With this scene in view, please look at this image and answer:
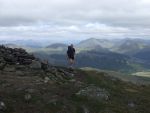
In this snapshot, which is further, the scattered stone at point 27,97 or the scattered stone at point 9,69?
the scattered stone at point 9,69

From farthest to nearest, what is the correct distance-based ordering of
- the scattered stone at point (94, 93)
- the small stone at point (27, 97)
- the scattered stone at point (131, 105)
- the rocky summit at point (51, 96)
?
the scattered stone at point (131, 105), the scattered stone at point (94, 93), the small stone at point (27, 97), the rocky summit at point (51, 96)

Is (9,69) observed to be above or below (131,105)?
above

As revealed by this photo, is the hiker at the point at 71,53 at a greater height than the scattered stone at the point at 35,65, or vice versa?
the hiker at the point at 71,53

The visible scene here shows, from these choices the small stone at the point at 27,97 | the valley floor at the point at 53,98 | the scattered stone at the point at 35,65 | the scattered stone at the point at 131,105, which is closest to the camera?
the valley floor at the point at 53,98

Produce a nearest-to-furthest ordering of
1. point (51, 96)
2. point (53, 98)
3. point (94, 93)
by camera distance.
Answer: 1. point (53, 98)
2. point (51, 96)
3. point (94, 93)

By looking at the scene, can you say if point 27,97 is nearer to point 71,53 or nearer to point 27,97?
point 27,97

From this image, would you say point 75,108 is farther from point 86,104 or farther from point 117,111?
point 117,111

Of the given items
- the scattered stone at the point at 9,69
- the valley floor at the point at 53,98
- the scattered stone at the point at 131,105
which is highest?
the scattered stone at the point at 9,69

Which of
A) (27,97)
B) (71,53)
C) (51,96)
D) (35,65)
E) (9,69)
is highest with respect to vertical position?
(71,53)

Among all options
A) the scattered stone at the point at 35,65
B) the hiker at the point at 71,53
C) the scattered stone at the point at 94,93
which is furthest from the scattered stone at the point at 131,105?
the hiker at the point at 71,53

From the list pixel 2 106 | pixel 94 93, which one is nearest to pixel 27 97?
pixel 2 106

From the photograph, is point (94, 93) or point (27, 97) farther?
point (94, 93)

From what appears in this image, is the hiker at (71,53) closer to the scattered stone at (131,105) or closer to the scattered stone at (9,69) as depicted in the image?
the scattered stone at (9,69)

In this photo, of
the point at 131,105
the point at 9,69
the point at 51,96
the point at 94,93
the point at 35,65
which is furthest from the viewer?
the point at 35,65
